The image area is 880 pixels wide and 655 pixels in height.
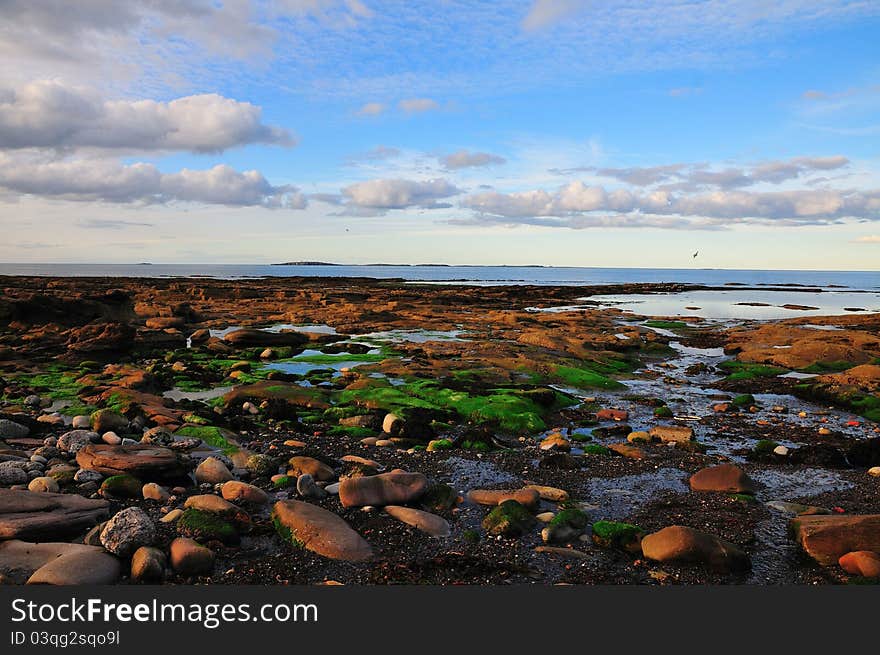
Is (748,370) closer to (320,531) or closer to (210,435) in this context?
(210,435)

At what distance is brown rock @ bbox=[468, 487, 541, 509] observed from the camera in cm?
1006

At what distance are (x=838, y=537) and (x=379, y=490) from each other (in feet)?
23.6

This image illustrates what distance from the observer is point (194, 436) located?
14.2m

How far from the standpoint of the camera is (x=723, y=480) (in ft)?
37.0

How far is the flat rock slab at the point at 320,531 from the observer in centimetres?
831

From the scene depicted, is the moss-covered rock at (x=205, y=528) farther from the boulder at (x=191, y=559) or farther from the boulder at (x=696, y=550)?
the boulder at (x=696, y=550)

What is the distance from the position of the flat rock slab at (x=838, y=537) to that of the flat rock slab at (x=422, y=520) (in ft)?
17.9

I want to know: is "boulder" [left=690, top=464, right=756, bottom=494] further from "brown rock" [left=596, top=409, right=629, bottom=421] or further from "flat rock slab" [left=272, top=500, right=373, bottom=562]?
"flat rock slab" [left=272, top=500, right=373, bottom=562]

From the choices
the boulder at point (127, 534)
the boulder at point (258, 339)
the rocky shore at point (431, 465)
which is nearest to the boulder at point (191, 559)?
the rocky shore at point (431, 465)

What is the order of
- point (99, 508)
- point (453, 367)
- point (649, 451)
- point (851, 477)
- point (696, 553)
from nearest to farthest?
point (696, 553)
point (99, 508)
point (851, 477)
point (649, 451)
point (453, 367)

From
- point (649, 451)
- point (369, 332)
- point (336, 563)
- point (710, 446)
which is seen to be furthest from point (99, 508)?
point (369, 332)

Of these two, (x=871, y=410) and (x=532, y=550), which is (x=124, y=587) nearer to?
(x=532, y=550)

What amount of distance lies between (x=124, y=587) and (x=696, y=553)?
757 cm

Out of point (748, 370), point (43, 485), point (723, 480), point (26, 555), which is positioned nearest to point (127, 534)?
point (26, 555)
